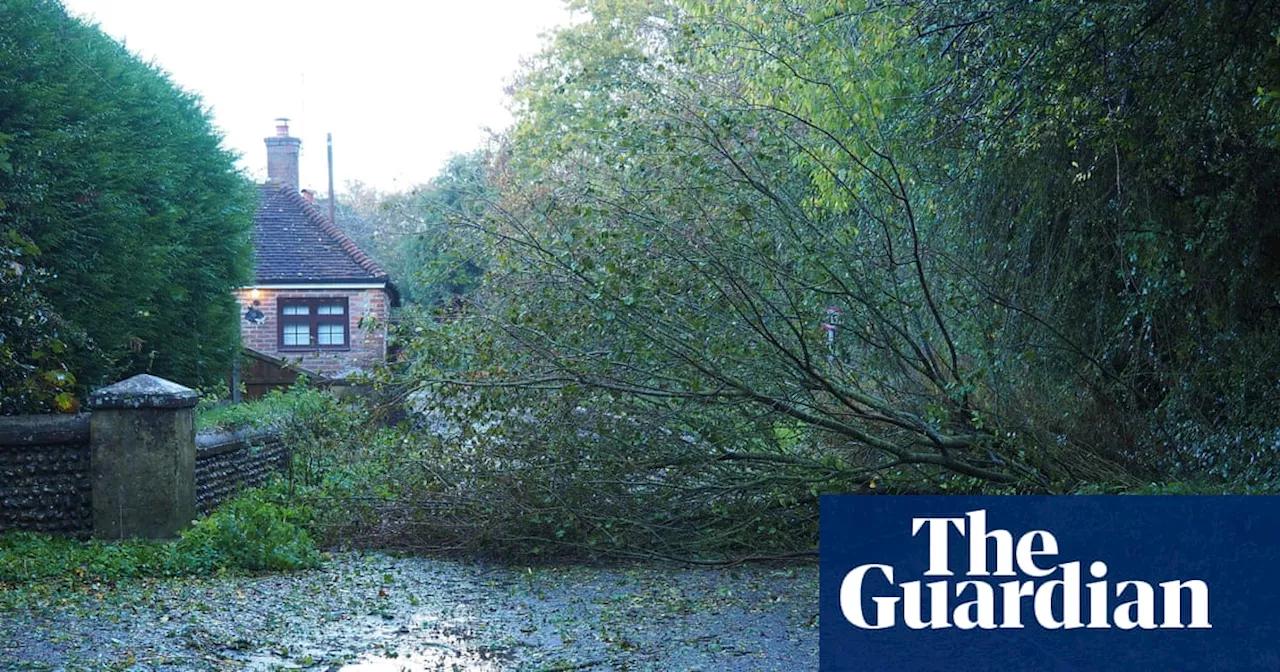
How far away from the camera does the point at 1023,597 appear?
6344mm

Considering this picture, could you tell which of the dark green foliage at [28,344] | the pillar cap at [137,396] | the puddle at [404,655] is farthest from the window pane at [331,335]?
the puddle at [404,655]

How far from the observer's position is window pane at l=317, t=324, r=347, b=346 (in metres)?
30.9

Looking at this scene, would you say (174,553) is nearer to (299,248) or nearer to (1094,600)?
(1094,600)

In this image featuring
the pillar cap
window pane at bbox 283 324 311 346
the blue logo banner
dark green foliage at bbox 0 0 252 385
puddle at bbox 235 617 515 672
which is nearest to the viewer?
the blue logo banner

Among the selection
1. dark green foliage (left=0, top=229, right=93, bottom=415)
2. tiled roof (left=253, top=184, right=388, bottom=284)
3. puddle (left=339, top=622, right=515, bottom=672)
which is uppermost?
tiled roof (left=253, top=184, right=388, bottom=284)

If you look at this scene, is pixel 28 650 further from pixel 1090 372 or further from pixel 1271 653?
pixel 1090 372

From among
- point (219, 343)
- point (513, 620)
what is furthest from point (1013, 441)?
point (219, 343)

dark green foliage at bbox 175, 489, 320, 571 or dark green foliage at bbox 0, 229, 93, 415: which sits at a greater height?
dark green foliage at bbox 0, 229, 93, 415

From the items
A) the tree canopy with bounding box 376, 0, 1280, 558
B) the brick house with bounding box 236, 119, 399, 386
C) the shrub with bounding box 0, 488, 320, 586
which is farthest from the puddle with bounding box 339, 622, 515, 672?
the brick house with bounding box 236, 119, 399, 386

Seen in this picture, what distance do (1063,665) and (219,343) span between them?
12.6 m

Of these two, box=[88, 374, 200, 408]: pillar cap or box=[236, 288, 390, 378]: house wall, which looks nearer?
box=[88, 374, 200, 408]: pillar cap

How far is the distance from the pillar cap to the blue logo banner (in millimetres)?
5043

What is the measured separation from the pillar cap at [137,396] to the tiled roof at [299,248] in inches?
822

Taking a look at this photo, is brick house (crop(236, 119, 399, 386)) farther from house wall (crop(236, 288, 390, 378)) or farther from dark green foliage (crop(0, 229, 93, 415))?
dark green foliage (crop(0, 229, 93, 415))
